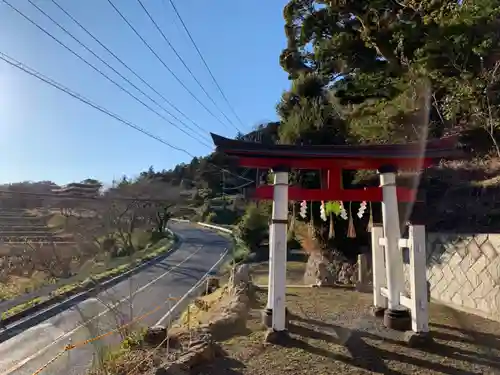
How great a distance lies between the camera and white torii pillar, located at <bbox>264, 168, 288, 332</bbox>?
5121mm

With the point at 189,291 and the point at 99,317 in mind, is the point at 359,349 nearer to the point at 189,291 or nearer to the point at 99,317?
the point at 99,317

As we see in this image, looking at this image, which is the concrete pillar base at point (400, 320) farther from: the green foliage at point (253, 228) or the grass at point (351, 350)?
the green foliage at point (253, 228)

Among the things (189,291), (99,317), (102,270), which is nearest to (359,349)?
(99,317)

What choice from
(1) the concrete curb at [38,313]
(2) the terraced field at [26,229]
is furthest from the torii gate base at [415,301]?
(2) the terraced field at [26,229]

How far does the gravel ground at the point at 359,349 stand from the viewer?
4180mm

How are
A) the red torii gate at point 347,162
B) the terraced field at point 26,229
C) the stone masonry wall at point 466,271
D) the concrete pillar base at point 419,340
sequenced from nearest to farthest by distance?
1. the concrete pillar base at point 419,340
2. the red torii gate at point 347,162
3. the stone masonry wall at point 466,271
4. the terraced field at point 26,229

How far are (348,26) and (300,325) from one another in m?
11.2

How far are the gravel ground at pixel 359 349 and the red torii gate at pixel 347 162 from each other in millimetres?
492

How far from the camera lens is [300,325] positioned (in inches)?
230

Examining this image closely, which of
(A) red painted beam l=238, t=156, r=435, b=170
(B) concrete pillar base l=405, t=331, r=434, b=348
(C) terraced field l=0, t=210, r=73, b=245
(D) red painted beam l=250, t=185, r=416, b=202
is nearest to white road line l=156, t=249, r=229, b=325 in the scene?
(D) red painted beam l=250, t=185, r=416, b=202

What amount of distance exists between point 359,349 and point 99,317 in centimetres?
508

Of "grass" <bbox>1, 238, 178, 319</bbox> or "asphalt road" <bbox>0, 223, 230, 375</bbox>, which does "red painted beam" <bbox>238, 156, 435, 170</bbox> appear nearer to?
"asphalt road" <bbox>0, 223, 230, 375</bbox>

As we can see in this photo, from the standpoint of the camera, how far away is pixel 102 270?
940 inches

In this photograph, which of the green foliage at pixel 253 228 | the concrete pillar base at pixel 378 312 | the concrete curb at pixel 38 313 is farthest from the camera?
the green foliage at pixel 253 228
